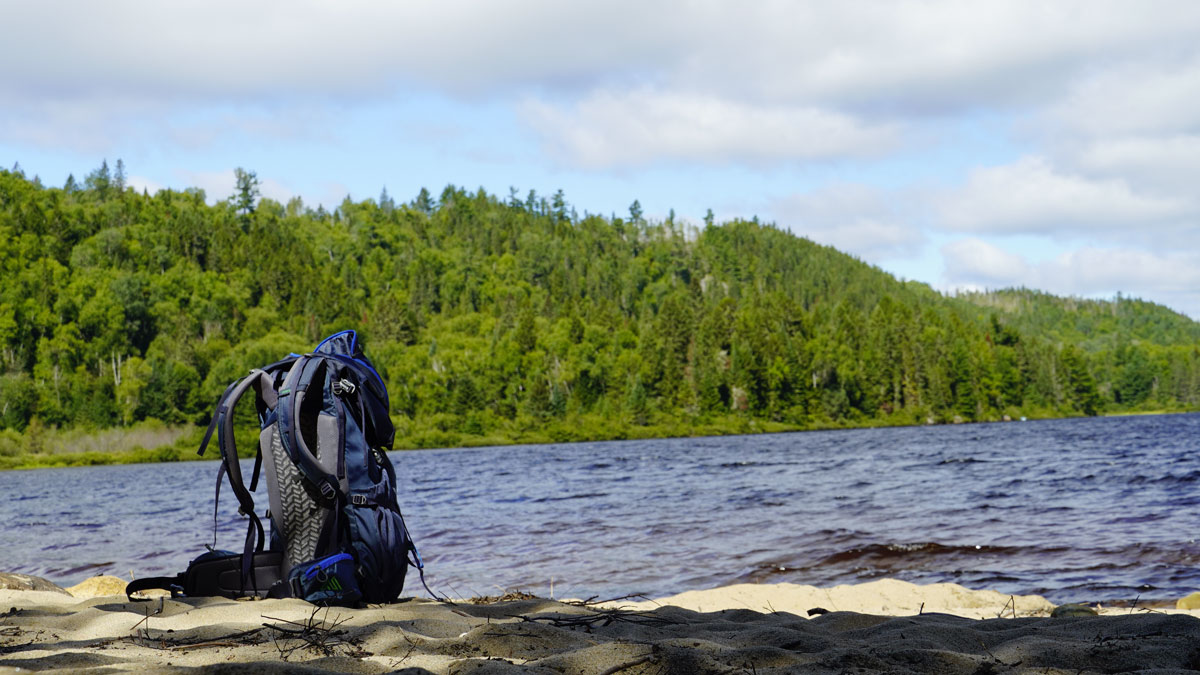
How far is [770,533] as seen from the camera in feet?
39.0

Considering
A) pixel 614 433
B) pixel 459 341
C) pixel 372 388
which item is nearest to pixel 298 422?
pixel 372 388

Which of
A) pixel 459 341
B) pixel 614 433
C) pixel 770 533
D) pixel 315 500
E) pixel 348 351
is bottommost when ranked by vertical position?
pixel 614 433

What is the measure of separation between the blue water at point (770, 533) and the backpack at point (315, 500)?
2.64 metres

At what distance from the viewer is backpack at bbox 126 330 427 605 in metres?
4.93

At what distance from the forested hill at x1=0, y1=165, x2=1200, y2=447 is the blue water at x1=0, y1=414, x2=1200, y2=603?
73307 mm

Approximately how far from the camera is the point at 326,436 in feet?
16.5

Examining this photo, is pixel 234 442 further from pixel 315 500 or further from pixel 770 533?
pixel 770 533

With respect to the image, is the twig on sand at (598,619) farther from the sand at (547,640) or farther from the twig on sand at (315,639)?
the twig on sand at (315,639)

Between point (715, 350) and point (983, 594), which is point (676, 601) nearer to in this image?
point (983, 594)

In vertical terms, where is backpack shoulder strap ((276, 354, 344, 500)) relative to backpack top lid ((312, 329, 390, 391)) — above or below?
below

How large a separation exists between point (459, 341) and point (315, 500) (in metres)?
126

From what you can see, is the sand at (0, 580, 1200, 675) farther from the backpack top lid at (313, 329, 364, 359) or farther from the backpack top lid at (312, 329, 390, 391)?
the backpack top lid at (313, 329, 364, 359)

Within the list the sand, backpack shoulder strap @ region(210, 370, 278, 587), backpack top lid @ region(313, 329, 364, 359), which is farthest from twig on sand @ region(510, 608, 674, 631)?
backpack top lid @ region(313, 329, 364, 359)

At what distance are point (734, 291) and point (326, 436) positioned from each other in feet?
553
